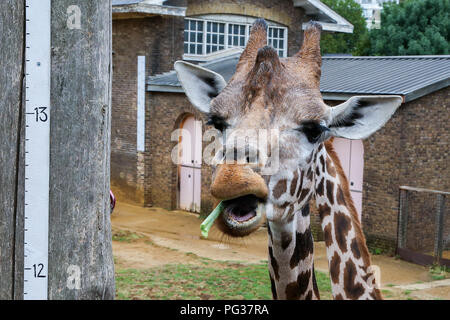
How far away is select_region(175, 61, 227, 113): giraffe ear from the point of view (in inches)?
166

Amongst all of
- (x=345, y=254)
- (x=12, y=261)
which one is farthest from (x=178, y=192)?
(x=12, y=261)

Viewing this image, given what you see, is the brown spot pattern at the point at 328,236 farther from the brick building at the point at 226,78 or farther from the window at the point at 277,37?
the window at the point at 277,37

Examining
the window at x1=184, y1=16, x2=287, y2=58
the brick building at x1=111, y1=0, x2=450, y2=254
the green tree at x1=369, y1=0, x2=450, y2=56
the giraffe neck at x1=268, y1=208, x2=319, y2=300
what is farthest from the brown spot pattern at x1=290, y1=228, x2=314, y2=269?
the green tree at x1=369, y1=0, x2=450, y2=56

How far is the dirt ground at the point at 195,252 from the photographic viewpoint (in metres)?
11.7

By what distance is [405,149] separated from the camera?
47.2ft

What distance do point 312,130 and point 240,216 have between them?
784 mm

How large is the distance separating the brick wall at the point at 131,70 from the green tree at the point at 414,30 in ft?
46.0

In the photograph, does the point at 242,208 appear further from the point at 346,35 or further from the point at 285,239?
the point at 346,35

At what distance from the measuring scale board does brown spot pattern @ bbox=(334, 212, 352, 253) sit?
230 cm

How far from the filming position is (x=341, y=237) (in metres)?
4.45

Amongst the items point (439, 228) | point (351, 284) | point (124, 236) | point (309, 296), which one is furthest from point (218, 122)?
point (124, 236)

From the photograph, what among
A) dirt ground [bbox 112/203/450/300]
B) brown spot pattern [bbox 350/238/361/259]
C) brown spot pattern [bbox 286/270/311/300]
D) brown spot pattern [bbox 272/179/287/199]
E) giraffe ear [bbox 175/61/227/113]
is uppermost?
giraffe ear [bbox 175/61/227/113]

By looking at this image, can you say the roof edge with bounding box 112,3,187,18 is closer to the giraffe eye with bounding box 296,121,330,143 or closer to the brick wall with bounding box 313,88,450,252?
the brick wall with bounding box 313,88,450,252

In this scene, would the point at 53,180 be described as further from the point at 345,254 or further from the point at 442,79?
the point at 442,79
